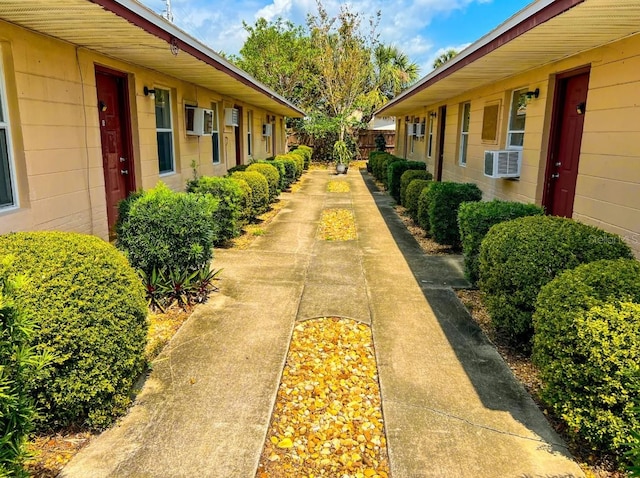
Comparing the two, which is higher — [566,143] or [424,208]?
[566,143]

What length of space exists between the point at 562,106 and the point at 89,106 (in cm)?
619

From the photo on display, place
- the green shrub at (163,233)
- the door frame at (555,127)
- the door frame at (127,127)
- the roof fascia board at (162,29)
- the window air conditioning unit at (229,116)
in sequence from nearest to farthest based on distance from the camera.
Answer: the roof fascia board at (162,29) → the green shrub at (163,233) → the door frame at (555,127) → the door frame at (127,127) → the window air conditioning unit at (229,116)

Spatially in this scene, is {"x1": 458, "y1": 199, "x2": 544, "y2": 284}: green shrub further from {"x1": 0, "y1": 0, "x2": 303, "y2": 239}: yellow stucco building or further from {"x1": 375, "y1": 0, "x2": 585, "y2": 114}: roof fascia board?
{"x1": 0, "y1": 0, "x2": 303, "y2": 239}: yellow stucco building

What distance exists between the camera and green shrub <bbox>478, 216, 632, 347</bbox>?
355 centimetres

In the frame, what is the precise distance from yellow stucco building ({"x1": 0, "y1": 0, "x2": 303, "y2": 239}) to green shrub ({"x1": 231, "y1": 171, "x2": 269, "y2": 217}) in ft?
3.69

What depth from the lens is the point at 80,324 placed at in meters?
2.61

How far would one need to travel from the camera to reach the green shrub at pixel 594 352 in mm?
2414

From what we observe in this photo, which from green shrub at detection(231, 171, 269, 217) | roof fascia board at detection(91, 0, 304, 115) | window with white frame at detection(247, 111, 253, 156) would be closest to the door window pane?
roof fascia board at detection(91, 0, 304, 115)

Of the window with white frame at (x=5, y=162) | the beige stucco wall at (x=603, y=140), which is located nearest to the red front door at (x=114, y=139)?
the window with white frame at (x=5, y=162)

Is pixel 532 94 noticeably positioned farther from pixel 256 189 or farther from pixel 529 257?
pixel 256 189

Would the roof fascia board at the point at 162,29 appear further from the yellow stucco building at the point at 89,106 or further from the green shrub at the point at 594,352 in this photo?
the green shrub at the point at 594,352

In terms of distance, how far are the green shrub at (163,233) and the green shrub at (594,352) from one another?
3321 mm

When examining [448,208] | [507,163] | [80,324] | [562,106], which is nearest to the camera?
[80,324]

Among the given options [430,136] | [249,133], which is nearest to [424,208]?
[430,136]
